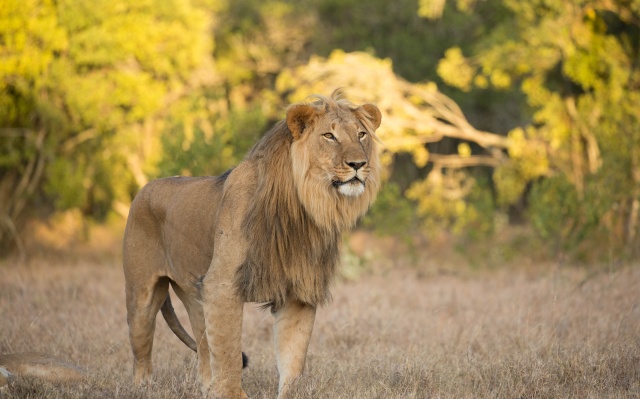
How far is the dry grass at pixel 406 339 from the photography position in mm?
4961

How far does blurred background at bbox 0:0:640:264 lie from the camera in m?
11.8

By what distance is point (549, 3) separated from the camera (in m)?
12.9

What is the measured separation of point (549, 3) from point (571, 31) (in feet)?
1.75

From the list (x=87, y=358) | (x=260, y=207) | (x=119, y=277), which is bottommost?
(x=119, y=277)

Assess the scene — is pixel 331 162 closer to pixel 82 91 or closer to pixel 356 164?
pixel 356 164

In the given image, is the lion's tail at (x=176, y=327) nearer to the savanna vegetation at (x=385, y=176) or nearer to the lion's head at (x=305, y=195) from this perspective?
the savanna vegetation at (x=385, y=176)

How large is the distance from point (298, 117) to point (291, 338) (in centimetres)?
119

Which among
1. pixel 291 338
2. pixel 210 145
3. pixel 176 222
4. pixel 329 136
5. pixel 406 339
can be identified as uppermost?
pixel 329 136

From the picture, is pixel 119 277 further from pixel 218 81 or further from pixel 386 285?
pixel 218 81

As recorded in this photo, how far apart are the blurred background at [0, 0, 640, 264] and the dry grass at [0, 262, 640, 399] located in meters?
1.93

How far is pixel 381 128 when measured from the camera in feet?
44.8

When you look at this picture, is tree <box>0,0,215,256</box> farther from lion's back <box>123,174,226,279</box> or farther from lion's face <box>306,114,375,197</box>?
lion's face <box>306,114,375,197</box>

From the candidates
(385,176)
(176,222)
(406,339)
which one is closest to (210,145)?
(385,176)

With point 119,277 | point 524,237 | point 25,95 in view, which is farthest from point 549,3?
point 25,95
